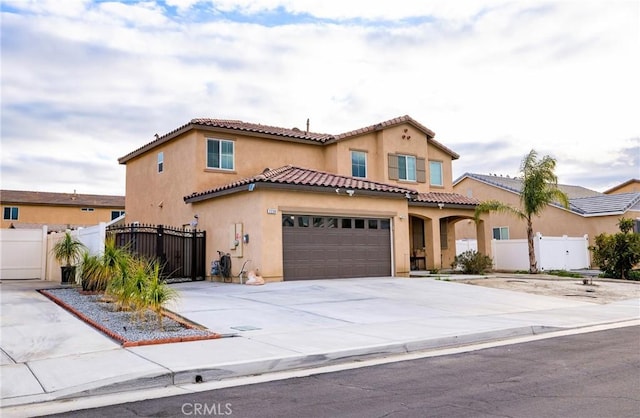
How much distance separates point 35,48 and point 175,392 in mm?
12950

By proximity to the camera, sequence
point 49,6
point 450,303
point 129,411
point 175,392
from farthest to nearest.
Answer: point 450,303
point 49,6
point 175,392
point 129,411

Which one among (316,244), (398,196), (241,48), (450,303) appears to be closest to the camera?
(450,303)

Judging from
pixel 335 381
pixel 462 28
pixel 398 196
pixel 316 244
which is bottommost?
pixel 335 381

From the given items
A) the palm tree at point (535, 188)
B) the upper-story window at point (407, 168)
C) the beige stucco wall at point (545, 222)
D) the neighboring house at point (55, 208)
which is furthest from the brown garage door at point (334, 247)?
the neighboring house at point (55, 208)

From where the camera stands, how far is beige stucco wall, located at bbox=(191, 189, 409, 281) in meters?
19.2

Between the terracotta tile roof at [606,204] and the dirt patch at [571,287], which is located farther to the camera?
the terracotta tile roof at [606,204]

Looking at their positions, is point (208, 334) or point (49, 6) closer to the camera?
point (208, 334)

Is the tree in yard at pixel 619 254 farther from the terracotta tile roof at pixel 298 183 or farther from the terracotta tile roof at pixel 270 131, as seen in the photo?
the terracotta tile roof at pixel 298 183

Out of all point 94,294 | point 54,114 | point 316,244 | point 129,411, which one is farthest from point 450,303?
point 54,114

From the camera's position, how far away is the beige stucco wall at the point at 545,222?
33531 mm

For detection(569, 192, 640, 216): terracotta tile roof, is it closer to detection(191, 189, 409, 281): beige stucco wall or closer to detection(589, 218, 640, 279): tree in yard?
detection(589, 218, 640, 279): tree in yard

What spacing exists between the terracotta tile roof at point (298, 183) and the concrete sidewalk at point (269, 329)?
12.0 feet

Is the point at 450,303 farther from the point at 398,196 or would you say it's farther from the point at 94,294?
the point at 94,294

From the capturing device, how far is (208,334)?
10.0 meters
